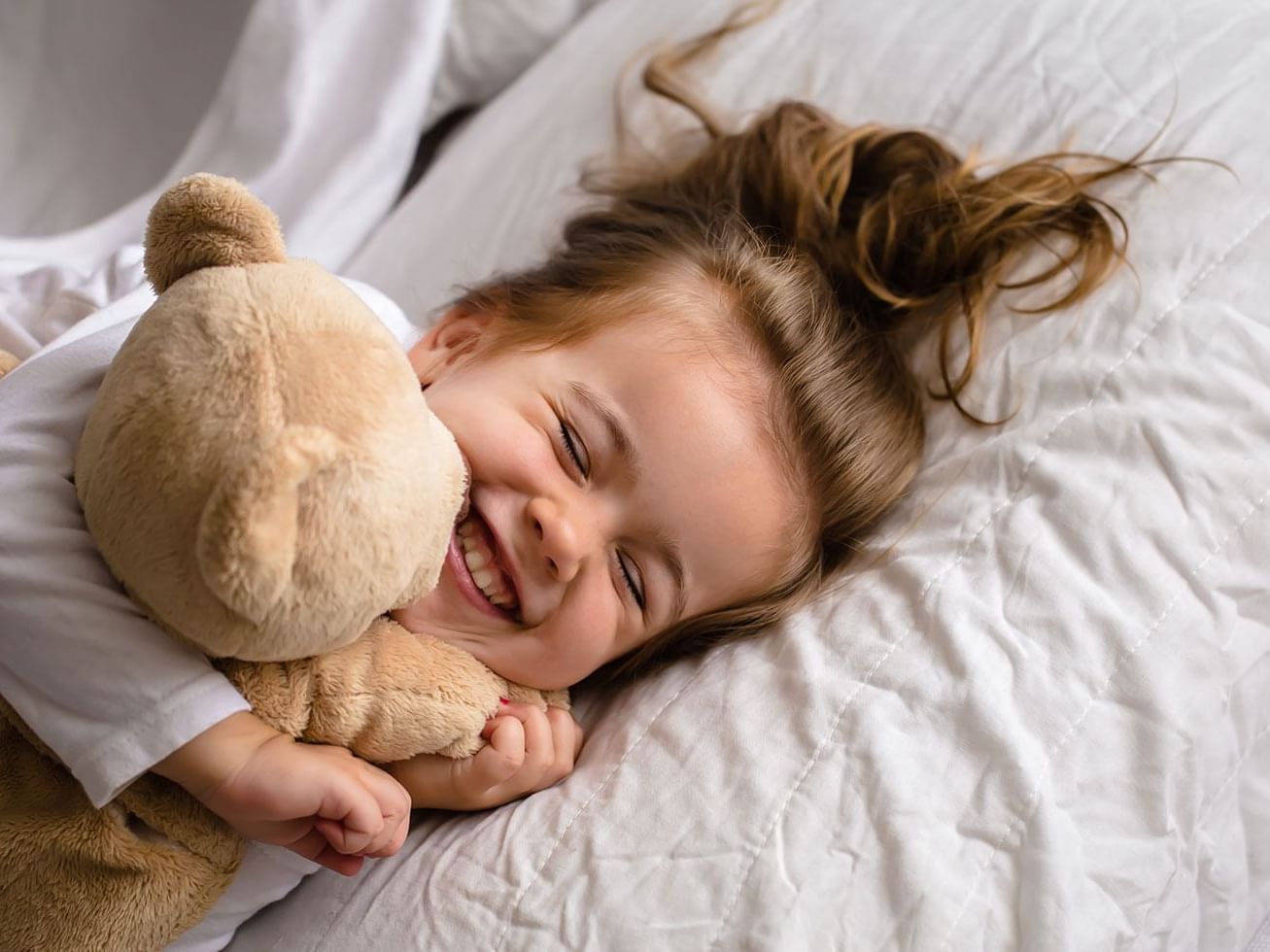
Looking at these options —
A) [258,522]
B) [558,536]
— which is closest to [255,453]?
[258,522]

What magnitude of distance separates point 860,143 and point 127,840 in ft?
2.89

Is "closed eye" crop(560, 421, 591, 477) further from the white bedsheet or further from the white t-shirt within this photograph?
the white t-shirt

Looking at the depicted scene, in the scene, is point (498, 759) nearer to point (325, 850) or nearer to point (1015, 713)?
point (325, 850)

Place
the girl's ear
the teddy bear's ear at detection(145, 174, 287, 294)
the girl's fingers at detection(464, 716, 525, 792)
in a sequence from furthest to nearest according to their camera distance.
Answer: the girl's ear → the girl's fingers at detection(464, 716, 525, 792) → the teddy bear's ear at detection(145, 174, 287, 294)

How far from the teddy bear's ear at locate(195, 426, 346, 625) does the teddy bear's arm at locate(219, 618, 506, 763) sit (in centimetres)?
17

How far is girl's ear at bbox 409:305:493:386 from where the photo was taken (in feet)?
3.09

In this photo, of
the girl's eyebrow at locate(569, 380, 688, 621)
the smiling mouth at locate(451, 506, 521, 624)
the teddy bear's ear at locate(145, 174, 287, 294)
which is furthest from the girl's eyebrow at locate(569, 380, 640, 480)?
the teddy bear's ear at locate(145, 174, 287, 294)

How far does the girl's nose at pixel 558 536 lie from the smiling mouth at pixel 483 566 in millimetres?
37

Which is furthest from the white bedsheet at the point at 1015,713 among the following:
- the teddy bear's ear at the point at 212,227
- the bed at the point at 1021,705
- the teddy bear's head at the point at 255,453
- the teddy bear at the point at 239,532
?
the teddy bear's ear at the point at 212,227

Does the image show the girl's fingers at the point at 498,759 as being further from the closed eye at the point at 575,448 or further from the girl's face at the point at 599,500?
the closed eye at the point at 575,448

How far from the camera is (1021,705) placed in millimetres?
777

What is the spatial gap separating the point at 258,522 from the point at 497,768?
32 centimetres

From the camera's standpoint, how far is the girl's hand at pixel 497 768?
2.57 feet

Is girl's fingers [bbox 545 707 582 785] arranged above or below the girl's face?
below
